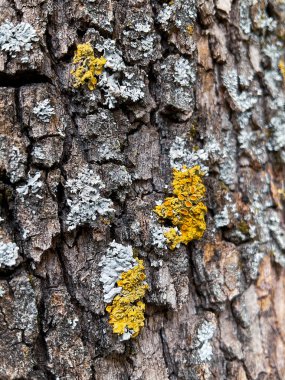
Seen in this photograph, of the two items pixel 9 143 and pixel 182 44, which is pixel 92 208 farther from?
pixel 182 44

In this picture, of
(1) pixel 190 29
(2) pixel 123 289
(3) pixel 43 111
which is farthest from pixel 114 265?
(1) pixel 190 29

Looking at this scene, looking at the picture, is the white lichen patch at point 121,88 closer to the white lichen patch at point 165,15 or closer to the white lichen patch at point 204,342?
the white lichen patch at point 165,15

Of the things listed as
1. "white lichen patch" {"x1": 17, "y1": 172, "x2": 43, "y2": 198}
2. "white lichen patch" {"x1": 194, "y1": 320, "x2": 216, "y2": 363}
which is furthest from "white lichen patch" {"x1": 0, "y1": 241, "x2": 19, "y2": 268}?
"white lichen patch" {"x1": 194, "y1": 320, "x2": 216, "y2": 363}

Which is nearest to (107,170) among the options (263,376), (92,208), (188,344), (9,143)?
(92,208)

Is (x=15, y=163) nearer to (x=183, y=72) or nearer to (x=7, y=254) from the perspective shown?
(x=7, y=254)

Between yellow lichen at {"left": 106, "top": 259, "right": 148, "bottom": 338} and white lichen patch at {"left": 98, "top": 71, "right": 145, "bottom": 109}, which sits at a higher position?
white lichen patch at {"left": 98, "top": 71, "right": 145, "bottom": 109}

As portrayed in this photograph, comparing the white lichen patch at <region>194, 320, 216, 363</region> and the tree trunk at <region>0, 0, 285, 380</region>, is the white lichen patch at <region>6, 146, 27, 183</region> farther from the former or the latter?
the white lichen patch at <region>194, 320, 216, 363</region>

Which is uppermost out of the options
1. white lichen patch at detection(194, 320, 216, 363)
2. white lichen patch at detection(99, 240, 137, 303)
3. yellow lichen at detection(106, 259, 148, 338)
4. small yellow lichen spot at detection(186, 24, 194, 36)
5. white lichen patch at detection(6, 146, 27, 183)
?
small yellow lichen spot at detection(186, 24, 194, 36)

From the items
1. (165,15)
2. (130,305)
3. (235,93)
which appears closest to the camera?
(130,305)

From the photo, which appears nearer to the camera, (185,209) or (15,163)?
(15,163)
